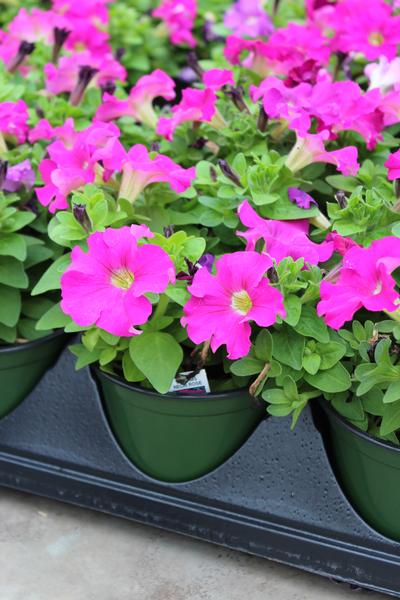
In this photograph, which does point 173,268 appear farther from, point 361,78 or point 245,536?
point 361,78

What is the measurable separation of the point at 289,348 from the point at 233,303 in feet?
0.39

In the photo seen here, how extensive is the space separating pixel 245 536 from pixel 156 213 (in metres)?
0.51

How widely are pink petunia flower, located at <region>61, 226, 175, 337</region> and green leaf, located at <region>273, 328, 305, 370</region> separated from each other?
0.59 ft

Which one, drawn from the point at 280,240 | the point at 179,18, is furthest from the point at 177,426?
the point at 179,18

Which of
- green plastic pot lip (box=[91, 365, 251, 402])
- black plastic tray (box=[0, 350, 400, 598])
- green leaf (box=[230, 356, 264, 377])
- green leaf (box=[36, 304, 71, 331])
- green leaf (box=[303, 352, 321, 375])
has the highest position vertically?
green leaf (box=[36, 304, 71, 331])

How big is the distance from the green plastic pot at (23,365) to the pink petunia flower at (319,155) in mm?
470

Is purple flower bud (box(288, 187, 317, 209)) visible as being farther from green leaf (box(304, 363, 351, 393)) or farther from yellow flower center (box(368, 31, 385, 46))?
yellow flower center (box(368, 31, 385, 46))

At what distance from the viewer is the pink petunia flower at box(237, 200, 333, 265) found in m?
1.13

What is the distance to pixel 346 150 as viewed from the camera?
127cm

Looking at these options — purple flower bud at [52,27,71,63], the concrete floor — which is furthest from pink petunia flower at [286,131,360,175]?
purple flower bud at [52,27,71,63]

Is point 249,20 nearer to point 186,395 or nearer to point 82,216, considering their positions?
point 82,216

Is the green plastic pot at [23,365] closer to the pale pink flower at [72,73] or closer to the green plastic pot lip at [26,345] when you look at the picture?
the green plastic pot lip at [26,345]

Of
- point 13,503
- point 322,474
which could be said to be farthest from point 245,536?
point 13,503

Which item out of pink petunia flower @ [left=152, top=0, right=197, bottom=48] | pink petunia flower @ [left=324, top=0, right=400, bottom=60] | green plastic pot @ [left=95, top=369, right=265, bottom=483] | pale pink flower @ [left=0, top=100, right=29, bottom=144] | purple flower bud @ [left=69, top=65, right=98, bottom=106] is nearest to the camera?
green plastic pot @ [left=95, top=369, right=265, bottom=483]
